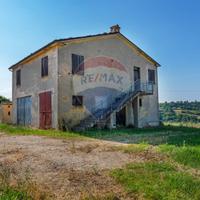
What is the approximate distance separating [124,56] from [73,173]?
18.0m

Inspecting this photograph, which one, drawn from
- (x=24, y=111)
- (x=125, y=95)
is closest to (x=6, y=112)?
(x=24, y=111)

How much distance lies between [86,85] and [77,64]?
1.59 metres

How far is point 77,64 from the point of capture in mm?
19359

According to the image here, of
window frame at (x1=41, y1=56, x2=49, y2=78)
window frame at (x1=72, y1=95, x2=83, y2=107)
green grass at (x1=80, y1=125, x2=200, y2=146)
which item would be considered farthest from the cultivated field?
window frame at (x1=41, y1=56, x2=49, y2=78)

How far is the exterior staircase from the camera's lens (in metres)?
18.7

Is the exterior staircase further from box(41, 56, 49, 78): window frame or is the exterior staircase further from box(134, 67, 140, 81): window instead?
box(41, 56, 49, 78): window frame

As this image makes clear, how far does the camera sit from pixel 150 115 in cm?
2423

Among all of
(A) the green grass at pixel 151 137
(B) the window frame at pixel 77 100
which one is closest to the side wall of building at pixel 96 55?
(B) the window frame at pixel 77 100

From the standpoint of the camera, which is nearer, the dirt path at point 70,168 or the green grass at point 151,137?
the dirt path at point 70,168

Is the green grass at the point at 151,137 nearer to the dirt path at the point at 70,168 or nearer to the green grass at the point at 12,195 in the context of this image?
the dirt path at the point at 70,168

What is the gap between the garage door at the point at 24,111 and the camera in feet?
72.5

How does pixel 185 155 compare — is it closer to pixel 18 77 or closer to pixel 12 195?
pixel 12 195

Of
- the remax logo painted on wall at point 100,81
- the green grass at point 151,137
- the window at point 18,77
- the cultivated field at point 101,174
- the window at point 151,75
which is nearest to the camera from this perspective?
the cultivated field at point 101,174

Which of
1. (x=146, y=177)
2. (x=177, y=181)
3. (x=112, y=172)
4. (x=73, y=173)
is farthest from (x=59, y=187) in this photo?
(x=177, y=181)
